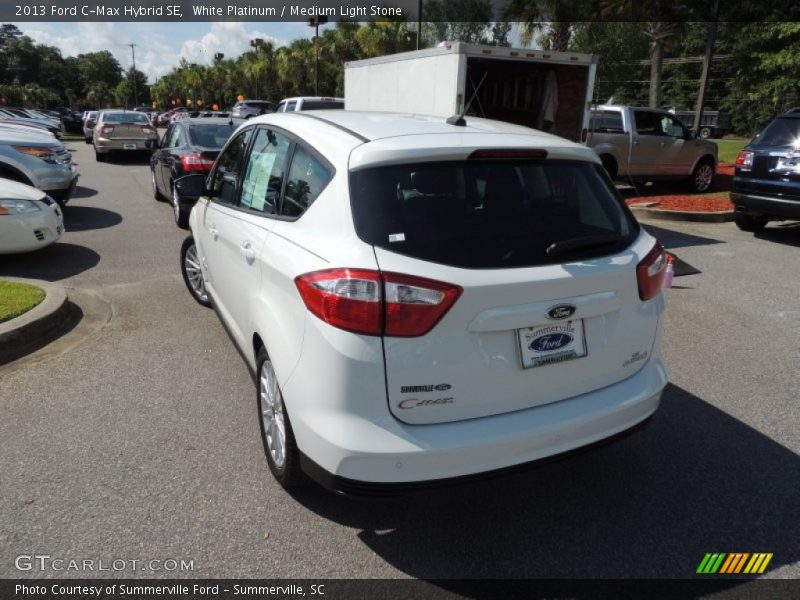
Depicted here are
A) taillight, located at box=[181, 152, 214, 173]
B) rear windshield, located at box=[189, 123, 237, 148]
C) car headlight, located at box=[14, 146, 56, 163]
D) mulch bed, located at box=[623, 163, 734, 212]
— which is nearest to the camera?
taillight, located at box=[181, 152, 214, 173]

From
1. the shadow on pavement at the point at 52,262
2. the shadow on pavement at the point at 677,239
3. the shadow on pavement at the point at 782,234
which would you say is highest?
the shadow on pavement at the point at 782,234

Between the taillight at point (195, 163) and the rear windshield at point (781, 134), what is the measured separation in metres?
8.43

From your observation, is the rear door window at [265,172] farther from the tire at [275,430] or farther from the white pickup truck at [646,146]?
the white pickup truck at [646,146]

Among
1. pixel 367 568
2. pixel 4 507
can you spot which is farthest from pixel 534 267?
pixel 4 507

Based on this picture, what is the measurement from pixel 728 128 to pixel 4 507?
5982 centimetres

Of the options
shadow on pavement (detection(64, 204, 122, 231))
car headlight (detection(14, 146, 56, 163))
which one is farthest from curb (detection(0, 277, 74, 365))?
car headlight (detection(14, 146, 56, 163))

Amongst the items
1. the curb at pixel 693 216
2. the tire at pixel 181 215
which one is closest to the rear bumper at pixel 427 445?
the tire at pixel 181 215

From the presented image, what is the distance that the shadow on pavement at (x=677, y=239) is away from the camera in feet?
29.0

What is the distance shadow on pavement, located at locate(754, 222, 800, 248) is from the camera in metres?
9.24

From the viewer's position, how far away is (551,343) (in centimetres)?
246

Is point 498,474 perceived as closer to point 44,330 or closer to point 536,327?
point 536,327

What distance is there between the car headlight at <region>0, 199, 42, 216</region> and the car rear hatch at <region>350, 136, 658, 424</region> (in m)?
5.84

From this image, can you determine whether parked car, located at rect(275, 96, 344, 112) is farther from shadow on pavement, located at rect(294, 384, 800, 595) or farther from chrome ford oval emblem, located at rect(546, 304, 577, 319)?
chrome ford oval emblem, located at rect(546, 304, 577, 319)

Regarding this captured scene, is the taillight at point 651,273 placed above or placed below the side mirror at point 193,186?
below
